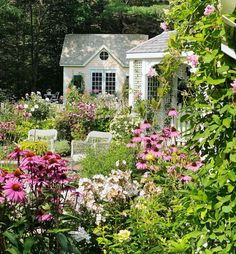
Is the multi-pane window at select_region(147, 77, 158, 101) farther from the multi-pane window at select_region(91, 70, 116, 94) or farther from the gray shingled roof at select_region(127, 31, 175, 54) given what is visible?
the multi-pane window at select_region(91, 70, 116, 94)

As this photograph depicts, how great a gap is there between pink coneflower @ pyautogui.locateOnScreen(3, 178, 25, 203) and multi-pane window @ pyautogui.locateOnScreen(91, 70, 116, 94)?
24.8m

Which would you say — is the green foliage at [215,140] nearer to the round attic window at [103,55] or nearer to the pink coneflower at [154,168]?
the pink coneflower at [154,168]

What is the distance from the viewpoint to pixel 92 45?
30.0 meters

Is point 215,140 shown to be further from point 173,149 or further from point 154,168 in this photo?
point 173,149

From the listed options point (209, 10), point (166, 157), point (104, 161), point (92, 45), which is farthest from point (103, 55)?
point (209, 10)

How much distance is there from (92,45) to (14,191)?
90.0ft

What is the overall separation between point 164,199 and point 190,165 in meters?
0.35

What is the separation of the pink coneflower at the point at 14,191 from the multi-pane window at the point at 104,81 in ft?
81.4

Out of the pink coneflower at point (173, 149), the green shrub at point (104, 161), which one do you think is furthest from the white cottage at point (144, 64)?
the pink coneflower at point (173, 149)

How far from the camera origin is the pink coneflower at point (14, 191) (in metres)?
3.02

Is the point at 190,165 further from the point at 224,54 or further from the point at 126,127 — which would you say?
the point at 126,127

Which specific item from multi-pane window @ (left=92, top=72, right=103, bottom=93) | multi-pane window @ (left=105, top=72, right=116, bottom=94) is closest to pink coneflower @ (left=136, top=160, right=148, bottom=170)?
multi-pane window @ (left=105, top=72, right=116, bottom=94)

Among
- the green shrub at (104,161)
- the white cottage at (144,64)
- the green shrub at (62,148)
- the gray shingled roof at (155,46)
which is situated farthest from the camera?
the white cottage at (144,64)

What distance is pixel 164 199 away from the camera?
161 inches
